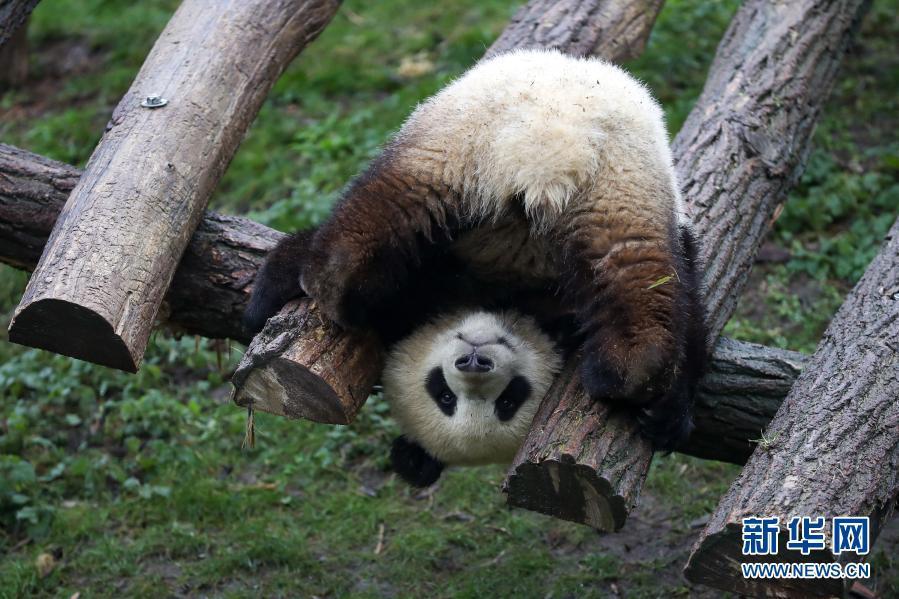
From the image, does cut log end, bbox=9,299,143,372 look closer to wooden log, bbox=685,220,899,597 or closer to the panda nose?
the panda nose

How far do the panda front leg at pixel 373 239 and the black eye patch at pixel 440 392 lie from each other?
1.11 ft

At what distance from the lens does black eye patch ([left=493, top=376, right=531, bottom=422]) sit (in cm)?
366

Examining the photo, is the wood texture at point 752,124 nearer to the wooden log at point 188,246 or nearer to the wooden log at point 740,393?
the wooden log at point 740,393

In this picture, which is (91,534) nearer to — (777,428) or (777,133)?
(777,428)

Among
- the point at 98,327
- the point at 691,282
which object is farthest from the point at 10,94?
the point at 691,282

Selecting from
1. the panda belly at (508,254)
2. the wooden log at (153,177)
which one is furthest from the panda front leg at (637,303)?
the wooden log at (153,177)

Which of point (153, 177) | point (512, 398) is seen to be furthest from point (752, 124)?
point (153, 177)

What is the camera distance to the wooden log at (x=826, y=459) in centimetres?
291

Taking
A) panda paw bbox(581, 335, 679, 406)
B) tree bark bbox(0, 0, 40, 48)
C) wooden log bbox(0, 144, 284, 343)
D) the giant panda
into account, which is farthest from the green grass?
panda paw bbox(581, 335, 679, 406)

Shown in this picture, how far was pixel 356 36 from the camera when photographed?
941 centimetres

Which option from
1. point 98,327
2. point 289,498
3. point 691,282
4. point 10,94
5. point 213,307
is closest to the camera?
point 98,327

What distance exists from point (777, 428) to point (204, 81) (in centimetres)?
273

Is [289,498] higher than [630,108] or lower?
lower

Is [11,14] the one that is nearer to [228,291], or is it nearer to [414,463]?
[228,291]
